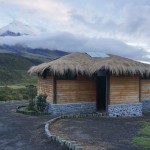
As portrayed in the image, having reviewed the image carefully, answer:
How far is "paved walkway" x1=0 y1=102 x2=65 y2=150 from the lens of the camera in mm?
13030

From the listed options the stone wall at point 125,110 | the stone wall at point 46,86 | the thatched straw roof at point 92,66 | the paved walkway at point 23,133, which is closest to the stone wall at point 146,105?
the stone wall at point 125,110

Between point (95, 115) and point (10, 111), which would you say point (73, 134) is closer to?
point (95, 115)

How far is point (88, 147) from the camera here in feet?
39.2

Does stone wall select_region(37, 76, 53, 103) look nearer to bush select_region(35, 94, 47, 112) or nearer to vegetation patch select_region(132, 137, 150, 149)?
bush select_region(35, 94, 47, 112)

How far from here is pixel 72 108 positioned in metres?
21.5

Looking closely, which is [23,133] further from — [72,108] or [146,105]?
[146,105]

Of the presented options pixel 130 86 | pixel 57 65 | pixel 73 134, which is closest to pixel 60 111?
pixel 57 65

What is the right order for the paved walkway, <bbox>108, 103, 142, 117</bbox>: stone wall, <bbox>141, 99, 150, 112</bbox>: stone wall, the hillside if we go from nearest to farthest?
the paved walkway
<bbox>108, 103, 142, 117</bbox>: stone wall
<bbox>141, 99, 150, 112</bbox>: stone wall
the hillside

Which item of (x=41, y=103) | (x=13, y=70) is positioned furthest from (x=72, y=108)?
(x=13, y=70)

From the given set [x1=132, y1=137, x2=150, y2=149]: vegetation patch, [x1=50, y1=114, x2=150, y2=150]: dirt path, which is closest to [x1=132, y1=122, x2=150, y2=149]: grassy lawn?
[x1=132, y1=137, x2=150, y2=149]: vegetation patch

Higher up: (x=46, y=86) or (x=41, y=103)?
(x=46, y=86)

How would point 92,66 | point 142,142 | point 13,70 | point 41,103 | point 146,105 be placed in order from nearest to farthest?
point 142,142 < point 92,66 < point 41,103 < point 146,105 < point 13,70

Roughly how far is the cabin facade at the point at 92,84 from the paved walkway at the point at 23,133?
7.19 feet

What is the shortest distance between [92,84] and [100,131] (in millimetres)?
7044
